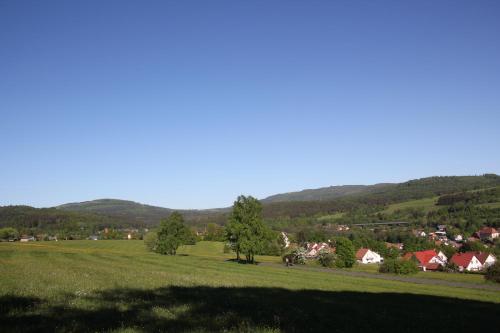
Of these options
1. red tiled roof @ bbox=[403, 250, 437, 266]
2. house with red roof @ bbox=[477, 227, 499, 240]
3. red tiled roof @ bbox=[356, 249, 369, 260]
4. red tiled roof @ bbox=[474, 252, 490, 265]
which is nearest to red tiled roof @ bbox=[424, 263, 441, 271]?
red tiled roof @ bbox=[403, 250, 437, 266]

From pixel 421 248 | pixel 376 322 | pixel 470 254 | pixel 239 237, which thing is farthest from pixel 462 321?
pixel 421 248

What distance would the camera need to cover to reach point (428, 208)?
197750 mm

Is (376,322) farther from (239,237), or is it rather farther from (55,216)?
(55,216)

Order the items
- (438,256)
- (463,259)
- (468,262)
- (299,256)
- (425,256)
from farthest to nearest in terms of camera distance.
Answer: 1. (438,256)
2. (425,256)
3. (463,259)
4. (468,262)
5. (299,256)

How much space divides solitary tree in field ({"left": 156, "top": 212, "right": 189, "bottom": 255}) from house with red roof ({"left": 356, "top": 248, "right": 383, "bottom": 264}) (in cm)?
6303

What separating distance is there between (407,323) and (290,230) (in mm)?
Result: 171705

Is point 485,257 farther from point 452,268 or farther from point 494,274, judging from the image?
point 494,274

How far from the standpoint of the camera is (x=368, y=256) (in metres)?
122

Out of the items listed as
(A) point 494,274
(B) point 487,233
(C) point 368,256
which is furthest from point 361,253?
(A) point 494,274

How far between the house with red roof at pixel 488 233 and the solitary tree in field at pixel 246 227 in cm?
10101

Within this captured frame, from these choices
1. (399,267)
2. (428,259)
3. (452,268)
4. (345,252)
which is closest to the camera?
(399,267)

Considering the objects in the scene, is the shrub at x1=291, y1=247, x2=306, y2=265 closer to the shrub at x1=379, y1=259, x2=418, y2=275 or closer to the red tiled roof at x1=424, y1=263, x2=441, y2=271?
the shrub at x1=379, y1=259, x2=418, y2=275

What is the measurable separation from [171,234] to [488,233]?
4580 inches

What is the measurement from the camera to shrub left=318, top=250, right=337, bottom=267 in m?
80.0
